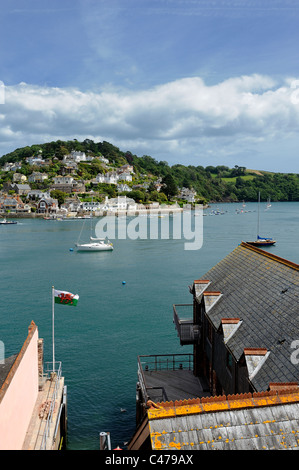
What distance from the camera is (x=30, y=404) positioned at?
58.3ft

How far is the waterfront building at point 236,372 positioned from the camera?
825cm

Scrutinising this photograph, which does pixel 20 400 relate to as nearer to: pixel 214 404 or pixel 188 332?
pixel 214 404

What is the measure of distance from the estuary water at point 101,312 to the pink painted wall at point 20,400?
5586mm

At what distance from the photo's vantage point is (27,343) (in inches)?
695

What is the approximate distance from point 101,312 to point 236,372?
30.6 metres

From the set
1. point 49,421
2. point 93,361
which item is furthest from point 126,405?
point 49,421

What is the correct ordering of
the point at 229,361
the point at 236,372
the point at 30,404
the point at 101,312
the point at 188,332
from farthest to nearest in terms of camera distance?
the point at 101,312, the point at 188,332, the point at 30,404, the point at 229,361, the point at 236,372

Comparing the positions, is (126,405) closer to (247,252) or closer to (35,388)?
(35,388)

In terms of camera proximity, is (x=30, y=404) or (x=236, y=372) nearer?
(x=236, y=372)

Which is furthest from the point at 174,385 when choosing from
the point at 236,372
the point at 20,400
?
the point at 20,400

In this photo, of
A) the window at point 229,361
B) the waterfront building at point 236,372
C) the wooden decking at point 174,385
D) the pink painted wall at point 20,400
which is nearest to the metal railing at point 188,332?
the waterfront building at point 236,372

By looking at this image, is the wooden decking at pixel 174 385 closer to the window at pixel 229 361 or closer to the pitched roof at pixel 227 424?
the window at pixel 229 361
